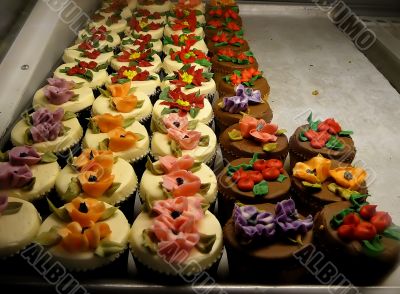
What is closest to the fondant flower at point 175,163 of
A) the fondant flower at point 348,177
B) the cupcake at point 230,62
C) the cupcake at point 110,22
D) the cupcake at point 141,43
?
the fondant flower at point 348,177

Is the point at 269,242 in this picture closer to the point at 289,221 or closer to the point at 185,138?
the point at 289,221

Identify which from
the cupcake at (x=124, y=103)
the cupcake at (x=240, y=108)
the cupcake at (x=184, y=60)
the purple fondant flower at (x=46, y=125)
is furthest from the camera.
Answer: the cupcake at (x=184, y=60)

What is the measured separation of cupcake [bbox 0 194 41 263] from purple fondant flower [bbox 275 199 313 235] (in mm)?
1058

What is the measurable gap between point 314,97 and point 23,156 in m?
2.34

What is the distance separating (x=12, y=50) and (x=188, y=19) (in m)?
1.55

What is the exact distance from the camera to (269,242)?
1.84 meters

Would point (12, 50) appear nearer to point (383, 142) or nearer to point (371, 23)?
point (383, 142)

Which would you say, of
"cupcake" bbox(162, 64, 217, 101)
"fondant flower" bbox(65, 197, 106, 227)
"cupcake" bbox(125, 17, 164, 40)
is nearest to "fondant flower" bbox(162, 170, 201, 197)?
"fondant flower" bbox(65, 197, 106, 227)

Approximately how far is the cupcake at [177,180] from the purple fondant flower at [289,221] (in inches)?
14.4

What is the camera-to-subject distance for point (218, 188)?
2225mm

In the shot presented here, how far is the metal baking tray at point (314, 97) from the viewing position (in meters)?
1.83

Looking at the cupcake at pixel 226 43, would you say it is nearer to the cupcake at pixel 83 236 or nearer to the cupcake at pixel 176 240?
the cupcake at pixel 176 240

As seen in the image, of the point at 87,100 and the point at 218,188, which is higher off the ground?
the point at 218,188

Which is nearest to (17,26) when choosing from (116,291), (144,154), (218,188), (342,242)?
(144,154)
